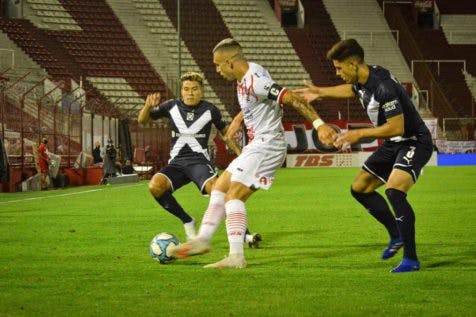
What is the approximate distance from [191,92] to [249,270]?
11.7 ft

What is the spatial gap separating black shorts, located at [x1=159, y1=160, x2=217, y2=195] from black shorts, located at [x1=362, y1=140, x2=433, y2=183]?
108 inches

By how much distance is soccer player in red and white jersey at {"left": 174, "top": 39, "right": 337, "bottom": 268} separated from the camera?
902 cm

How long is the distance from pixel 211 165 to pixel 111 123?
2617cm

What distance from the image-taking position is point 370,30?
60.1m

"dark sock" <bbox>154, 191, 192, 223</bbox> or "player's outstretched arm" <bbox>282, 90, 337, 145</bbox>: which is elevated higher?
"player's outstretched arm" <bbox>282, 90, 337, 145</bbox>

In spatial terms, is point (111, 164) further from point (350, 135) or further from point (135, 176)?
point (350, 135)

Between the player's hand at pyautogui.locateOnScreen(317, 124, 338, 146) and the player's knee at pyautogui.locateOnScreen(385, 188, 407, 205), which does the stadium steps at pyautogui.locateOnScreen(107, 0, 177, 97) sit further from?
the player's hand at pyautogui.locateOnScreen(317, 124, 338, 146)

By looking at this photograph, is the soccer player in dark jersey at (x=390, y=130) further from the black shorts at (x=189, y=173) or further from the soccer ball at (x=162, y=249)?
the black shorts at (x=189, y=173)

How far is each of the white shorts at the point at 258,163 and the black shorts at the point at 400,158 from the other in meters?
1.03

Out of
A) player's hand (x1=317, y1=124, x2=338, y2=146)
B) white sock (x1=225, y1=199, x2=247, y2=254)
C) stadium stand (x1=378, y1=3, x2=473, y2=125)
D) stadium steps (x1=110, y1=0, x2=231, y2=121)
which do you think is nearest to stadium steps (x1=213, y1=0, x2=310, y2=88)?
stadium steps (x1=110, y1=0, x2=231, y2=121)

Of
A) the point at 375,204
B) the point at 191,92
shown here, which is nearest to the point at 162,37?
the point at 191,92

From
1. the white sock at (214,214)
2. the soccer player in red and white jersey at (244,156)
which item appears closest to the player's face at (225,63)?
the soccer player in red and white jersey at (244,156)

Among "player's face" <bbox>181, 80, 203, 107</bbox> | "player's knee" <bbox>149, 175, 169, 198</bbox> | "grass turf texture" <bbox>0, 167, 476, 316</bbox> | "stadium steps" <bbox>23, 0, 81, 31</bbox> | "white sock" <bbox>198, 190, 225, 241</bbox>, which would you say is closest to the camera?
"grass turf texture" <bbox>0, 167, 476, 316</bbox>

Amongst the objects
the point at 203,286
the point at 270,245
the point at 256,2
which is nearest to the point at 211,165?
the point at 270,245
